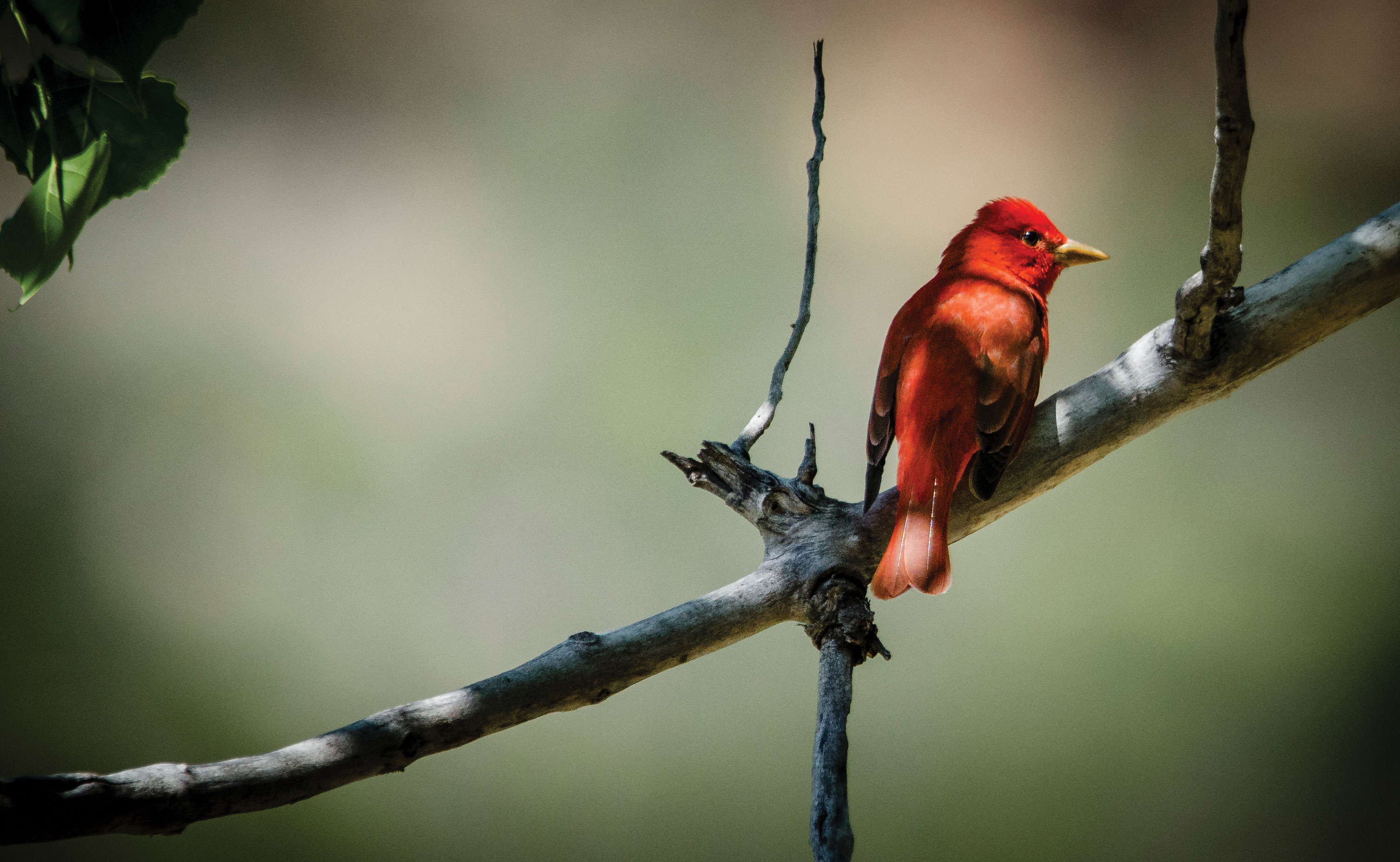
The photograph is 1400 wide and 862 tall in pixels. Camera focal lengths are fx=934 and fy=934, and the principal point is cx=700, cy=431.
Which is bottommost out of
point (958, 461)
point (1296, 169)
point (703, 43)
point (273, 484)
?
point (958, 461)

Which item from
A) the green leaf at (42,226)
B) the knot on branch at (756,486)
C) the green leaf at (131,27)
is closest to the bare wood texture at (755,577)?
the knot on branch at (756,486)

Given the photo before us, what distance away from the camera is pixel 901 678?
2.43 metres

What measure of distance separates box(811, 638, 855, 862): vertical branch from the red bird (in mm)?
126

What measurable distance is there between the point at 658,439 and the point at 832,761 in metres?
1.56

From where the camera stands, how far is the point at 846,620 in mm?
1116

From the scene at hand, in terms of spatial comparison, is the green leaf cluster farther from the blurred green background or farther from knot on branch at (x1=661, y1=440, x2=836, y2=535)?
the blurred green background

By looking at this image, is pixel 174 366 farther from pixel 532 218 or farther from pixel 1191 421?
pixel 1191 421

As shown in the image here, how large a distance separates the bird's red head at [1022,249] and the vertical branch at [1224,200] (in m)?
0.53

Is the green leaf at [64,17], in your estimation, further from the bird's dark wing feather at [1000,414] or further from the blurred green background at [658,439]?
the blurred green background at [658,439]

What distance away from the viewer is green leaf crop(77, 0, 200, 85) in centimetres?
67

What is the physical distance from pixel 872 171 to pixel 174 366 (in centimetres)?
189

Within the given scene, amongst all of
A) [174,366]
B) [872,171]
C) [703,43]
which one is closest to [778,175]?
[872,171]

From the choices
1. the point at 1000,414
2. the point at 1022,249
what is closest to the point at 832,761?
the point at 1000,414

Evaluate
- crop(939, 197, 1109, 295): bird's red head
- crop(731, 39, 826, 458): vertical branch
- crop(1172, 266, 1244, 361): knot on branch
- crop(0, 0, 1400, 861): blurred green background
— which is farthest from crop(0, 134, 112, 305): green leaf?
crop(0, 0, 1400, 861): blurred green background
